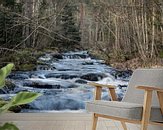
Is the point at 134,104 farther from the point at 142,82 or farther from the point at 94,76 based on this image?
the point at 94,76

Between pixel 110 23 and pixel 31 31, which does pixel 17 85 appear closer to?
pixel 31 31

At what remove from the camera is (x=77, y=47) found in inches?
180

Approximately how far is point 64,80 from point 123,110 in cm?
198

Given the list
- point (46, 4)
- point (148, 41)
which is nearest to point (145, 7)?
point (148, 41)

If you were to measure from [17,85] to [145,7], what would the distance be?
2.04m

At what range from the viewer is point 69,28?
181 inches

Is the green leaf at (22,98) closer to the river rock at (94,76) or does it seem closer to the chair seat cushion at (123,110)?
the chair seat cushion at (123,110)

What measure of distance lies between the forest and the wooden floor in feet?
2.23

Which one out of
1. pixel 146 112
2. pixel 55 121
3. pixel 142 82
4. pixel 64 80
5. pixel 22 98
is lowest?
pixel 55 121

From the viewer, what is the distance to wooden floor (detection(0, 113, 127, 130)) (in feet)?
12.9

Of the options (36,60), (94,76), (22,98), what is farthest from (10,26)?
(22,98)

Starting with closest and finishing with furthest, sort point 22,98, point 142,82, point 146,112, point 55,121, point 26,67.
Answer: point 22,98
point 146,112
point 142,82
point 55,121
point 26,67

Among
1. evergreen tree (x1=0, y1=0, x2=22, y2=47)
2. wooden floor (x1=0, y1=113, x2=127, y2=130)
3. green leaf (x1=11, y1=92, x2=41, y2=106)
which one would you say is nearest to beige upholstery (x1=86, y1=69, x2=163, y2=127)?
wooden floor (x1=0, y1=113, x2=127, y2=130)

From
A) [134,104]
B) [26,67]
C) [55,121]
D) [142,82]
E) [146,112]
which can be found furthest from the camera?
[26,67]
